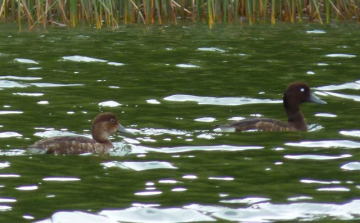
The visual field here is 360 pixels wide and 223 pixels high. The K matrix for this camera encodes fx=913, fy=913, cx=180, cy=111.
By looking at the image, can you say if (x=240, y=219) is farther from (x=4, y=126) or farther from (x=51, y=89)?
(x=51, y=89)

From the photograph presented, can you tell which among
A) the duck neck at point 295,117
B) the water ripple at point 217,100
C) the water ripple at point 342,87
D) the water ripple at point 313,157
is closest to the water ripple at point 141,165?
the water ripple at point 313,157

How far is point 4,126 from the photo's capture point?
9.29 m

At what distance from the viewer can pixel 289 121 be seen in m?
10.0

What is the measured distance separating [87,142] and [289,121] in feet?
8.39

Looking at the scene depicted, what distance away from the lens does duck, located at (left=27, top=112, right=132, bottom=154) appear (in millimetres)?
8227

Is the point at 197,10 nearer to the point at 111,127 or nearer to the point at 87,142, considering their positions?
the point at 111,127

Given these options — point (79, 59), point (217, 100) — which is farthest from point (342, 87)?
point (79, 59)

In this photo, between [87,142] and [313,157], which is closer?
[313,157]

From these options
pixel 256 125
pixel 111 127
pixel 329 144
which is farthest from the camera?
pixel 256 125

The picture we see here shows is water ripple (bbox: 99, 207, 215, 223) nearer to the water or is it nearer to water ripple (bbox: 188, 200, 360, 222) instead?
the water

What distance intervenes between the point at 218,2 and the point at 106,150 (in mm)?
9345

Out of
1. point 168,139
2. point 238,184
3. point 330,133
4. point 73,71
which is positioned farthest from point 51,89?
point 238,184

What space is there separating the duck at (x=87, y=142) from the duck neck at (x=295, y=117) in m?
1.91

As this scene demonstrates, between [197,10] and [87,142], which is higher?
[197,10]
